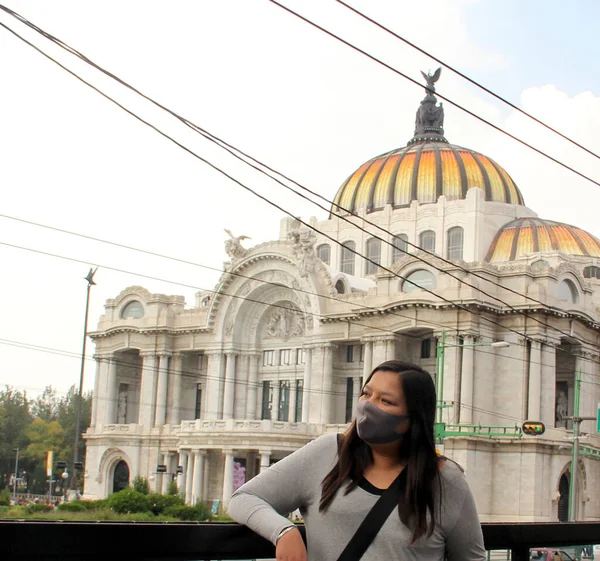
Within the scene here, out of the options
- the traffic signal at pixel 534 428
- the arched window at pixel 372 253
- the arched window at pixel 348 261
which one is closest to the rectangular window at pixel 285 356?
the arched window at pixel 372 253

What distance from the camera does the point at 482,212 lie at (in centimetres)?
7406

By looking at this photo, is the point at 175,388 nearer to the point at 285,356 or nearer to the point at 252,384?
the point at 252,384

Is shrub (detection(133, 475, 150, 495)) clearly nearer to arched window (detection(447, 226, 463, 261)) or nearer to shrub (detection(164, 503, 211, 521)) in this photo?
shrub (detection(164, 503, 211, 521))

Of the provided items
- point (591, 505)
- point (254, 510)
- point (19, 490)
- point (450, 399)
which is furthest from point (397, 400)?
point (19, 490)

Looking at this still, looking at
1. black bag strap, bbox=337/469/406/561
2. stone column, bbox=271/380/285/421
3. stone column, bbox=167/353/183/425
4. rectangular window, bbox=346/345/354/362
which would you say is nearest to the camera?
black bag strap, bbox=337/469/406/561

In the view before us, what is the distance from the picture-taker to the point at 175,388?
3002 inches

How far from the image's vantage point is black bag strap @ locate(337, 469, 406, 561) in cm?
509

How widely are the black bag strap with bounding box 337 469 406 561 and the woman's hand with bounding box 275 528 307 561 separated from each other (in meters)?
0.22

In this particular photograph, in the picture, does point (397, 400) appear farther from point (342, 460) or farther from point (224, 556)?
point (224, 556)

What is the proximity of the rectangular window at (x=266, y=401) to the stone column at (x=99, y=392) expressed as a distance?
13.4 metres

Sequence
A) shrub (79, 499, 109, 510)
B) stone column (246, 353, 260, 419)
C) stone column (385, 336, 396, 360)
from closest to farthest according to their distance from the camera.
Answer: shrub (79, 499, 109, 510) → stone column (385, 336, 396, 360) → stone column (246, 353, 260, 419)

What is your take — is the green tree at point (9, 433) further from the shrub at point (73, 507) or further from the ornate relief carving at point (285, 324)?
the shrub at point (73, 507)

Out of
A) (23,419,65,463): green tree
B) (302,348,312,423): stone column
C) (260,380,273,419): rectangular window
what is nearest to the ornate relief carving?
(302,348,312,423): stone column

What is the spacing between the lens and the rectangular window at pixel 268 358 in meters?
72.7
